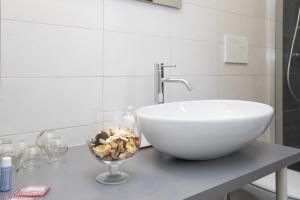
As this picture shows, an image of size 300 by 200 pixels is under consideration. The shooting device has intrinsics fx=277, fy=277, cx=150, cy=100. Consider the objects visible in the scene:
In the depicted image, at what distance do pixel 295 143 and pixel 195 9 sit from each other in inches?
44.9

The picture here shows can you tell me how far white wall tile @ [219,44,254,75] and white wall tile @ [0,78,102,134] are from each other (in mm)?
809

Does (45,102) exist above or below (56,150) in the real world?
above

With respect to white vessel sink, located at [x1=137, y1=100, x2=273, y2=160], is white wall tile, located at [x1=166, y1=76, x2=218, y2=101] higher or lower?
higher

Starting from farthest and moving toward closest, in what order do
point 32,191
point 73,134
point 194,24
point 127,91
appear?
1. point 194,24
2. point 127,91
3. point 73,134
4. point 32,191

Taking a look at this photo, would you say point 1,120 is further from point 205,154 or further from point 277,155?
point 277,155

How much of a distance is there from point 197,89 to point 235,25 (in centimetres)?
54

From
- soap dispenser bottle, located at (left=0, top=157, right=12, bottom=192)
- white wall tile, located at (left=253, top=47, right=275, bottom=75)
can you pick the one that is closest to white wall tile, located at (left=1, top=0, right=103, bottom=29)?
soap dispenser bottle, located at (left=0, top=157, right=12, bottom=192)

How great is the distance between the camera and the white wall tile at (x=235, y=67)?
5.32 ft

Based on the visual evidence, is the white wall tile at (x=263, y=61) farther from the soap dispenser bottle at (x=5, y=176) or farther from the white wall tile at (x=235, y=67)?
the soap dispenser bottle at (x=5, y=176)

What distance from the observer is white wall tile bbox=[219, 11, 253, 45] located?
1.63m

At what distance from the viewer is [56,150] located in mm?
892

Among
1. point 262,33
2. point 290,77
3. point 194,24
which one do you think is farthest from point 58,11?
point 290,77

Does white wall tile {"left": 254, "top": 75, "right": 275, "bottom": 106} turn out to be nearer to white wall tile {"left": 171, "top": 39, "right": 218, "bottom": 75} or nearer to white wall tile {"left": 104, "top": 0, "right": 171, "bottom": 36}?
white wall tile {"left": 171, "top": 39, "right": 218, "bottom": 75}

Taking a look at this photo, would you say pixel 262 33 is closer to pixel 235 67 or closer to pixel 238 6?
pixel 238 6
